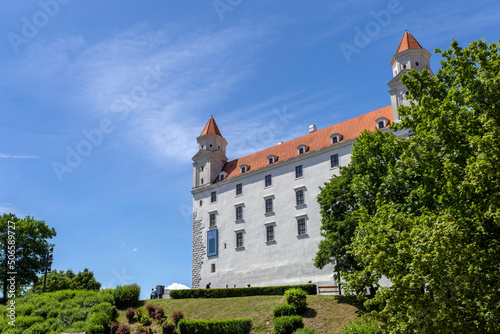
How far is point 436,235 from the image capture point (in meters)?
12.5

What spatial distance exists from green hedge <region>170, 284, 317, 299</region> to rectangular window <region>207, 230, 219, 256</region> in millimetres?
10033

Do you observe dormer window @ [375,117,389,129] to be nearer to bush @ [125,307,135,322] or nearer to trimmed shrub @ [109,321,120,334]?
bush @ [125,307,135,322]

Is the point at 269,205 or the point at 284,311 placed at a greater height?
the point at 269,205

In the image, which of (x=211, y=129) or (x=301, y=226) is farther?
(x=211, y=129)

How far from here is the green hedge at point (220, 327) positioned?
77.5 ft

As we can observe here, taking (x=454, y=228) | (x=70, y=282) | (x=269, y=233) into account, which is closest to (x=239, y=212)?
(x=269, y=233)

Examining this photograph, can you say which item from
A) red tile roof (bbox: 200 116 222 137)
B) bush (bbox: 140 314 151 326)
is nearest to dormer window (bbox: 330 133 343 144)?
red tile roof (bbox: 200 116 222 137)

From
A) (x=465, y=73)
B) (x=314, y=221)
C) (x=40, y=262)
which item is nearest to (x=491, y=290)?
(x=465, y=73)

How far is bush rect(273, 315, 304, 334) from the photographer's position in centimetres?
2211

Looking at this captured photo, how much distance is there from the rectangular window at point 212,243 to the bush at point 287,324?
2317 cm

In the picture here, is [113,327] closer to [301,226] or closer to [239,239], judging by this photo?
[239,239]

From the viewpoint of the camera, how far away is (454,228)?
41.7 feet

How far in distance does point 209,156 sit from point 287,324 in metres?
29.6

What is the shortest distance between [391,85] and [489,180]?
87.8 ft
